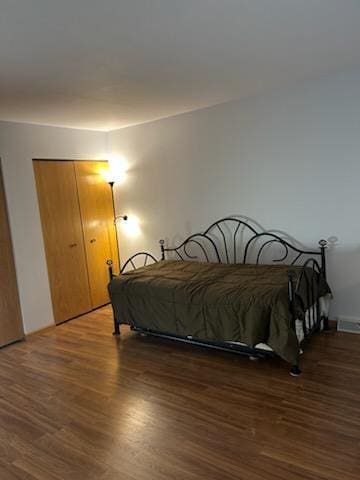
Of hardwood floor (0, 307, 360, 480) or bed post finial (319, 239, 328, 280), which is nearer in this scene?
hardwood floor (0, 307, 360, 480)

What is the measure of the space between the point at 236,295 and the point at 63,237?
8.05 feet

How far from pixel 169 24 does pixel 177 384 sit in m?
2.44

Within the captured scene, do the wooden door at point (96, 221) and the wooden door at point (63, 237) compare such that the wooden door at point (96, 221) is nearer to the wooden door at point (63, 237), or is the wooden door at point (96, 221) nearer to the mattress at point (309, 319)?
the wooden door at point (63, 237)

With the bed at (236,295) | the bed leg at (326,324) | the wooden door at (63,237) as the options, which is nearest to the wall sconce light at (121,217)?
the wooden door at (63,237)

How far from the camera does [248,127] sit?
149 inches

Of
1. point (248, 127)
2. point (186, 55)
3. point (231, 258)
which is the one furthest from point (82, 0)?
point (231, 258)

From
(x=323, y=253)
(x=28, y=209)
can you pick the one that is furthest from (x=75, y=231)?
(x=323, y=253)

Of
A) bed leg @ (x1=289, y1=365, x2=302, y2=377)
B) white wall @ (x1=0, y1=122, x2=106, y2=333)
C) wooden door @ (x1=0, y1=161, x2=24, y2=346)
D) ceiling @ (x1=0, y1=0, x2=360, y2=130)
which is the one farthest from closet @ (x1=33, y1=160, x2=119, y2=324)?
bed leg @ (x1=289, y1=365, x2=302, y2=377)

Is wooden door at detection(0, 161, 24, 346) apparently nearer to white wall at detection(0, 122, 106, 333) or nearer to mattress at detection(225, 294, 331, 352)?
white wall at detection(0, 122, 106, 333)

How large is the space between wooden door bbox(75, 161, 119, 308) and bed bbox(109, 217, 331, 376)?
109 centimetres

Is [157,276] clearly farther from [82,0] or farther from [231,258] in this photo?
[82,0]

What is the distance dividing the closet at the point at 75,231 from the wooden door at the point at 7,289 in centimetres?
43

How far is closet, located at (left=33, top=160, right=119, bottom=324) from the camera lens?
4.24 m

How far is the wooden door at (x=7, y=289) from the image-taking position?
3779 millimetres
